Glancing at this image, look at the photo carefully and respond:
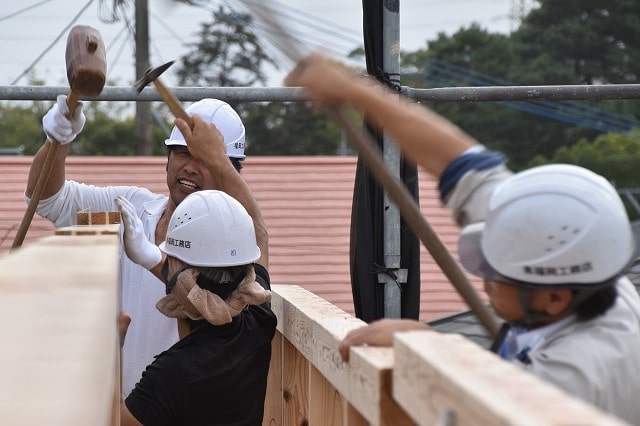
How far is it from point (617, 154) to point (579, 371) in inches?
1487

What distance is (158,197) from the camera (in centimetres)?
449

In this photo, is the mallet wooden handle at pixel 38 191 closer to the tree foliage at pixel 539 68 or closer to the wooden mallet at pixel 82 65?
the wooden mallet at pixel 82 65

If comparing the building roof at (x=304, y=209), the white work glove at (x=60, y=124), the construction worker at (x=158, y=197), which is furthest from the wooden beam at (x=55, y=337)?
the building roof at (x=304, y=209)

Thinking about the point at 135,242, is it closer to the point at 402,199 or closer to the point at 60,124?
the point at 60,124

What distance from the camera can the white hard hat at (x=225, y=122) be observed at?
14.3ft

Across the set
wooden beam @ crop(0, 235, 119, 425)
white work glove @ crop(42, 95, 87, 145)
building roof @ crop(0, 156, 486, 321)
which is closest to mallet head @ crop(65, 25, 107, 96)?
white work glove @ crop(42, 95, 87, 145)

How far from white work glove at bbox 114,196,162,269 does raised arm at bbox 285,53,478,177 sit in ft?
3.49

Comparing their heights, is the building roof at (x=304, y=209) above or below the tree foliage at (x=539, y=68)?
below

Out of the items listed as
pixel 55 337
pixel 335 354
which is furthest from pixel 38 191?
pixel 55 337

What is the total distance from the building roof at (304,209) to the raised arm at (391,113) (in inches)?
271

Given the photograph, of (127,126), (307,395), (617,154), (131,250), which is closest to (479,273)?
(307,395)

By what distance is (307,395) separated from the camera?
3410 mm

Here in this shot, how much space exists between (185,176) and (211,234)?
0.98 m

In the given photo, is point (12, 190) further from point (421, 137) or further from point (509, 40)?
point (509, 40)
